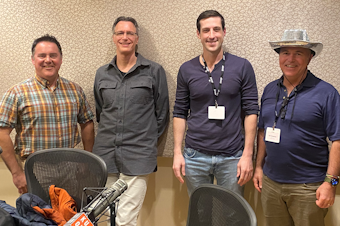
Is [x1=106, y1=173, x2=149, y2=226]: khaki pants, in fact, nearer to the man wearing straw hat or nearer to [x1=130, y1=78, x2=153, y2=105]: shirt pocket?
[x1=130, y1=78, x2=153, y2=105]: shirt pocket

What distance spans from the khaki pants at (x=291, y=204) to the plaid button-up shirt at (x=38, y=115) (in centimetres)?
158

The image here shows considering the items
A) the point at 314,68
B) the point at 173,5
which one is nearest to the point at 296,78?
the point at 314,68

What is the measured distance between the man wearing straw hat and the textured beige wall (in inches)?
19.2

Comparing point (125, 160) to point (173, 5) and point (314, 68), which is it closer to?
point (173, 5)

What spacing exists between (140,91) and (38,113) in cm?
80

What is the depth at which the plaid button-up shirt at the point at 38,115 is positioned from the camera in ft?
6.88

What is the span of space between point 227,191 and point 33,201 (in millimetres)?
934

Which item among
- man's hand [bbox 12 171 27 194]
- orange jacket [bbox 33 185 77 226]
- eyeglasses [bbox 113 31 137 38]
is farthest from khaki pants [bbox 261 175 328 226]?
man's hand [bbox 12 171 27 194]

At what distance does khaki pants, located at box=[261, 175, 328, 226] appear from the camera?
5.68 ft

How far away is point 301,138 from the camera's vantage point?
1.72 metres

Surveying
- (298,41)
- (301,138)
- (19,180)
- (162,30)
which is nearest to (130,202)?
(19,180)

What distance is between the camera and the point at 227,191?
47.6 inches

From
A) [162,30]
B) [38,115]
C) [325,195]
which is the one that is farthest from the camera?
[162,30]

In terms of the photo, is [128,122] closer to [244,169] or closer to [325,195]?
[244,169]
